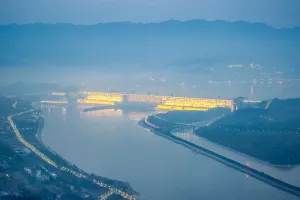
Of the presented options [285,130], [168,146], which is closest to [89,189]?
[168,146]

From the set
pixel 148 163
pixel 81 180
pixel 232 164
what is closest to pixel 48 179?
pixel 81 180

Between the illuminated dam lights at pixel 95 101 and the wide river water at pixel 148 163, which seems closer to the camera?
the wide river water at pixel 148 163

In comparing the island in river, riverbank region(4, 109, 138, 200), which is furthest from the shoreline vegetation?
the island in river

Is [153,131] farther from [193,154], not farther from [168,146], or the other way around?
[193,154]

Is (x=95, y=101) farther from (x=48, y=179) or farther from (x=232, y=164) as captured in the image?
(x=48, y=179)

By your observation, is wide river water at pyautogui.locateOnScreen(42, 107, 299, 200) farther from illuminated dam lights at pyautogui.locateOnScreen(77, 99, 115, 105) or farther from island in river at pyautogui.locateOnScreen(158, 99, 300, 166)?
illuminated dam lights at pyautogui.locateOnScreen(77, 99, 115, 105)

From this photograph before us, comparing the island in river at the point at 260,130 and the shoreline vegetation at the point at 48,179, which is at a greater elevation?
the island in river at the point at 260,130

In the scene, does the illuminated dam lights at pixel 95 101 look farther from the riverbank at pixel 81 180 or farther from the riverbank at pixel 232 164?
the riverbank at pixel 81 180

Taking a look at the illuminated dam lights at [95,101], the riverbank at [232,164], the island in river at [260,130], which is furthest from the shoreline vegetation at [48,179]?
the illuminated dam lights at [95,101]
